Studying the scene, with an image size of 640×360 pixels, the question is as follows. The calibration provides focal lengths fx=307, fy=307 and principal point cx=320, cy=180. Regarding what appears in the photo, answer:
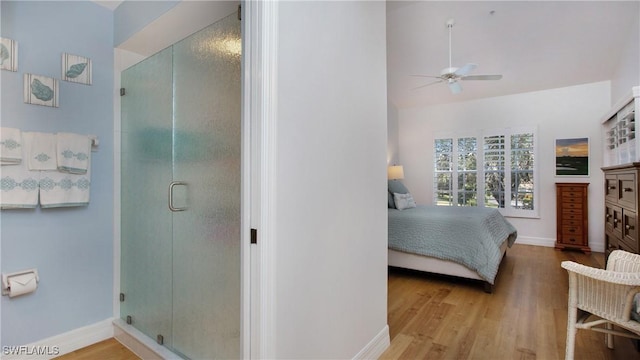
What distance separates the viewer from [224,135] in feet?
5.46

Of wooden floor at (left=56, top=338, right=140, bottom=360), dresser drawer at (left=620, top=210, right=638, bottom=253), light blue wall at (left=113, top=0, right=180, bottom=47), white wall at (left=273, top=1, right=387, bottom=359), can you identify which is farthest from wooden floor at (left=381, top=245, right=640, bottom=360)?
light blue wall at (left=113, top=0, right=180, bottom=47)

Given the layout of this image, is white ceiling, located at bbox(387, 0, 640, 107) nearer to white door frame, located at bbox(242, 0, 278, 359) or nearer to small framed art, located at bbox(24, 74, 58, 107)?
white door frame, located at bbox(242, 0, 278, 359)

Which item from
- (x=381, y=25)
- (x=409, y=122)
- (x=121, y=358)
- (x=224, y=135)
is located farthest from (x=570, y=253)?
(x=121, y=358)

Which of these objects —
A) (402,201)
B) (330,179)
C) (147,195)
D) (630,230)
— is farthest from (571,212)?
(147,195)

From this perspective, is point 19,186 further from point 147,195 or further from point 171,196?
point 171,196

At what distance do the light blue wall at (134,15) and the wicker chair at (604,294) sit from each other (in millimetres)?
2711

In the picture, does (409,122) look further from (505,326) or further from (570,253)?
(505,326)

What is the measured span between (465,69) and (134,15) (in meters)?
3.16

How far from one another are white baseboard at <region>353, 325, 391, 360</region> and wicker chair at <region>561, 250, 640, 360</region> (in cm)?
98

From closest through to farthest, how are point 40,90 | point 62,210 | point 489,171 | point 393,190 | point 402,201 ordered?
point 40,90, point 62,210, point 402,201, point 393,190, point 489,171

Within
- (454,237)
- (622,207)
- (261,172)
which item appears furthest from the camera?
(454,237)

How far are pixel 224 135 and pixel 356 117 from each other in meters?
0.75

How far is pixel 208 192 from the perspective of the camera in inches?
68.7

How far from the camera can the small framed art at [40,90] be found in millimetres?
1954
